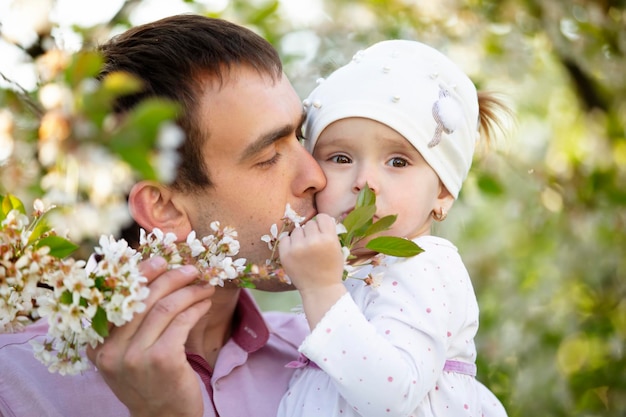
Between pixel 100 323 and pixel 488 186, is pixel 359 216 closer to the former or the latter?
pixel 100 323

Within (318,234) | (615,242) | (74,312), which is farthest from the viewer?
(615,242)

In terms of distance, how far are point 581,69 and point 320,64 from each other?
1898 mm

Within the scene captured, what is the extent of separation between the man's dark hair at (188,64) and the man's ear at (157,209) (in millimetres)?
50

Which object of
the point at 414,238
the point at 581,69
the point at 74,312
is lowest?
the point at 581,69

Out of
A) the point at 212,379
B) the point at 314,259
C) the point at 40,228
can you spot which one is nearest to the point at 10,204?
the point at 40,228

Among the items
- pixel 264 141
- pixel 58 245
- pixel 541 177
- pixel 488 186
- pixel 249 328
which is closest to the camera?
pixel 58 245

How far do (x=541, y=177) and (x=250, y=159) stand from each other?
263cm

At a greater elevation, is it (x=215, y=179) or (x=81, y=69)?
(x=81, y=69)

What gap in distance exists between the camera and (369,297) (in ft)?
6.53

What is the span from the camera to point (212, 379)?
223 centimetres

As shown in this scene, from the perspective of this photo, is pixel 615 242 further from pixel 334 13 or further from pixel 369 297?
pixel 369 297

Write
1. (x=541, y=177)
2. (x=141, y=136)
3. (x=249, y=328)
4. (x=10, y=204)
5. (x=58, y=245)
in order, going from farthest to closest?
(x=541, y=177), (x=249, y=328), (x=10, y=204), (x=58, y=245), (x=141, y=136)

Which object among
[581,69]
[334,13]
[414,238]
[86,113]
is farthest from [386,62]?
[581,69]

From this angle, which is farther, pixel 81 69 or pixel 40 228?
pixel 40 228
